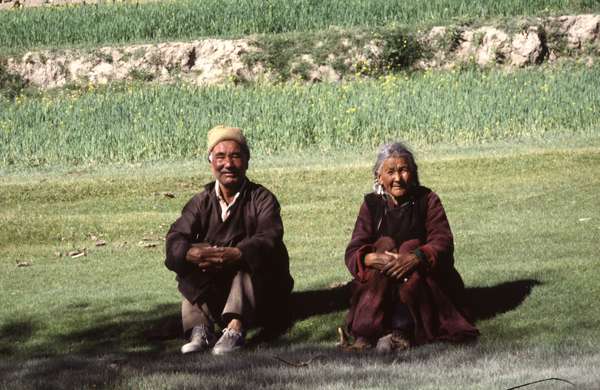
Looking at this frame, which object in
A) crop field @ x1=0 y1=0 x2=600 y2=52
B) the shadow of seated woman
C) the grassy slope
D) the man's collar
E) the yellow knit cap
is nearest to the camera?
the grassy slope

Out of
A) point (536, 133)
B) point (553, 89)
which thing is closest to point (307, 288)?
point (536, 133)

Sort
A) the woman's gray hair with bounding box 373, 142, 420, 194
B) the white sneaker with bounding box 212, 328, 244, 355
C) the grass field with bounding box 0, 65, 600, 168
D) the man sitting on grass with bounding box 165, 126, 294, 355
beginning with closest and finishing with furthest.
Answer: the woman's gray hair with bounding box 373, 142, 420, 194 → the white sneaker with bounding box 212, 328, 244, 355 → the man sitting on grass with bounding box 165, 126, 294, 355 → the grass field with bounding box 0, 65, 600, 168

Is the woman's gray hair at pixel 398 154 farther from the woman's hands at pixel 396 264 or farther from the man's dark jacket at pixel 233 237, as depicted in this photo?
the man's dark jacket at pixel 233 237

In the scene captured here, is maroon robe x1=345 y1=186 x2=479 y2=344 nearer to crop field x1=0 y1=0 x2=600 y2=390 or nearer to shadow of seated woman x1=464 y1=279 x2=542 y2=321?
crop field x1=0 y1=0 x2=600 y2=390

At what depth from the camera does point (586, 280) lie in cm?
995

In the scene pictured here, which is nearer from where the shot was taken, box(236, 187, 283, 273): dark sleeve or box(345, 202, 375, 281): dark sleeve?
box(345, 202, 375, 281): dark sleeve

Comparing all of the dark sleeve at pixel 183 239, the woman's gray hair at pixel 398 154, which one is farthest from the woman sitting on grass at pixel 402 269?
the dark sleeve at pixel 183 239

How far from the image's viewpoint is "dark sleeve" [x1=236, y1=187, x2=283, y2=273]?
836 cm

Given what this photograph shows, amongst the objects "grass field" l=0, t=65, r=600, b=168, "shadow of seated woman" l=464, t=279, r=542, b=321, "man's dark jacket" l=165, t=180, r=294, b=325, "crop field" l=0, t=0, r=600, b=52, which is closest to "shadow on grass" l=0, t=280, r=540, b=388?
"shadow of seated woman" l=464, t=279, r=542, b=321

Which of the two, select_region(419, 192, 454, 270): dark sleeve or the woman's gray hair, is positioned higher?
the woman's gray hair

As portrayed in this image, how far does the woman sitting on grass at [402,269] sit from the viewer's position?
8.08 meters

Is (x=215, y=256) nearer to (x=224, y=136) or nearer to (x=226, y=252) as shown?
(x=226, y=252)

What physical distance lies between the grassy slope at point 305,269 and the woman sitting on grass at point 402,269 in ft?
0.74

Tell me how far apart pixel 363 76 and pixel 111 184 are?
450 inches
